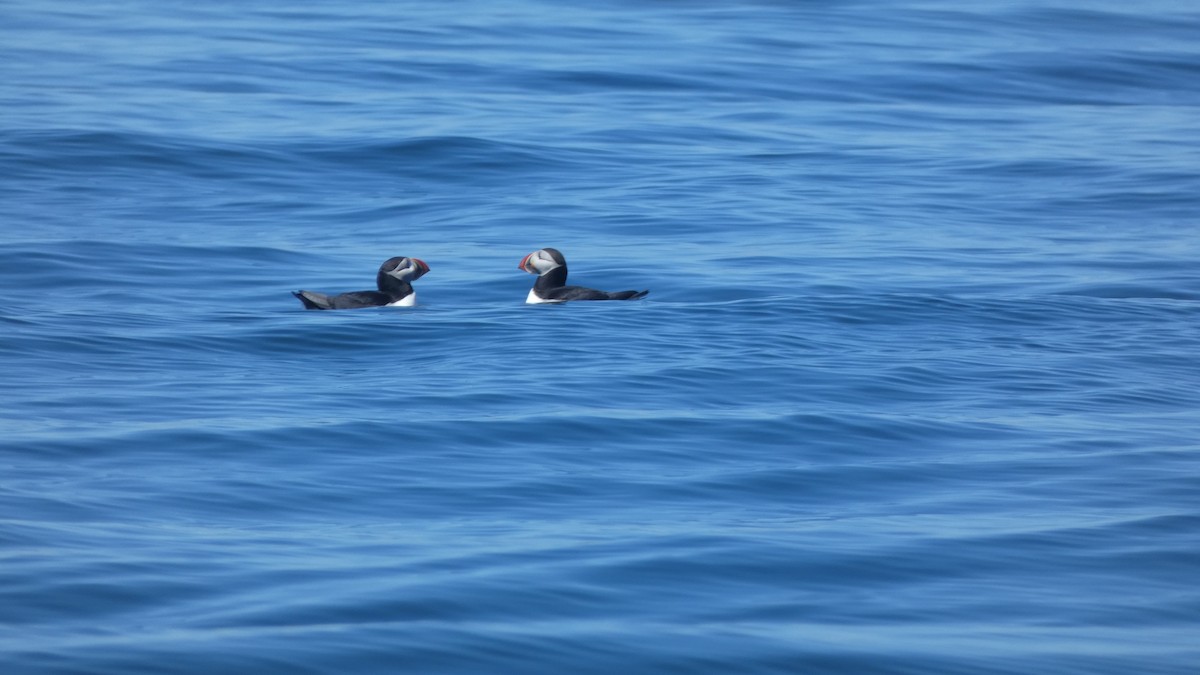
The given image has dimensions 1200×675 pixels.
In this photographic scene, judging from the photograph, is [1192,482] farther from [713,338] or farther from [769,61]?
[769,61]

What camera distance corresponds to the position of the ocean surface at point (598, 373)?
625 cm

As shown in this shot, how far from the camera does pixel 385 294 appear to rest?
44.7 ft

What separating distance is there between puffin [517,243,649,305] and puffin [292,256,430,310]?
984 millimetres

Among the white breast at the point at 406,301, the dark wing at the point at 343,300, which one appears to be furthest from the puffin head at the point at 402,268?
the dark wing at the point at 343,300

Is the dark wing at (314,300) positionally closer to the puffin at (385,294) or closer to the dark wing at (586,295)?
the puffin at (385,294)

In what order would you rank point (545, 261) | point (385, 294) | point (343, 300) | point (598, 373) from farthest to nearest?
point (545, 261), point (385, 294), point (343, 300), point (598, 373)

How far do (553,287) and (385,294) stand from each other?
144 cm

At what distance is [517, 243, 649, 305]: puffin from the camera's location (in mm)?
13680

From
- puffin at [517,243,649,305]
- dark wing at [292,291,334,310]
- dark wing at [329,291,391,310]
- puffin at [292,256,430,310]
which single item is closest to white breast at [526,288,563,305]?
puffin at [517,243,649,305]

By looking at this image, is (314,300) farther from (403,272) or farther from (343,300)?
(403,272)

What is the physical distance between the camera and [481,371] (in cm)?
1117

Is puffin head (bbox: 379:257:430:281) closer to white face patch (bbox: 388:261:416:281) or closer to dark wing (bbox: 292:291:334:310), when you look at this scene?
white face patch (bbox: 388:261:416:281)

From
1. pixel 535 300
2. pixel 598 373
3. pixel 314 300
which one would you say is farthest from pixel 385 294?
pixel 598 373

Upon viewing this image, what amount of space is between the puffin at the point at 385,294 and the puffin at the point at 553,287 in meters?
A: 0.98
